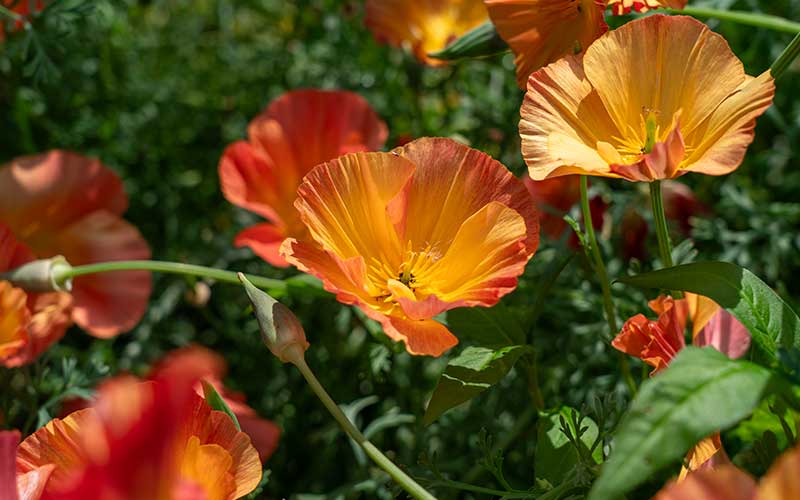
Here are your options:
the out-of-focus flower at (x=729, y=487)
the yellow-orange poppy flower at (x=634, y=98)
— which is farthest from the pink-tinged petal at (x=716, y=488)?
the yellow-orange poppy flower at (x=634, y=98)

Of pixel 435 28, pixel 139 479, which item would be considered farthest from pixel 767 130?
pixel 139 479

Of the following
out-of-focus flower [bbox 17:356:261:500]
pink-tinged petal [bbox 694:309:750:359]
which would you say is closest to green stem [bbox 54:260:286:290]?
out-of-focus flower [bbox 17:356:261:500]

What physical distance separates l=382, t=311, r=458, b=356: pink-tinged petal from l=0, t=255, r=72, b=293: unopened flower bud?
38 cm

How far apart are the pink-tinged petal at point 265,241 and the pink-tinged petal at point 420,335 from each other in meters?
0.28

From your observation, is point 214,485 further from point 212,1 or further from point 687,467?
point 212,1

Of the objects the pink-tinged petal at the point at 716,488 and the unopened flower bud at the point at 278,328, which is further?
the unopened flower bud at the point at 278,328

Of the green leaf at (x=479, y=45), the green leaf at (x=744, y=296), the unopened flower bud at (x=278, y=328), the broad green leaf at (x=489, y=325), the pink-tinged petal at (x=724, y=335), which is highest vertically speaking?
the green leaf at (x=479, y=45)

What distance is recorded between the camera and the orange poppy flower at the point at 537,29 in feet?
2.76

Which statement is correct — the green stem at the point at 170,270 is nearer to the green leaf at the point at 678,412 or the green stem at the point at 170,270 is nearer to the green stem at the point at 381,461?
the green stem at the point at 381,461

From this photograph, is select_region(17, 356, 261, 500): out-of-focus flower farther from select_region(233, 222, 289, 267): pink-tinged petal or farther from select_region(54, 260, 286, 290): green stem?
select_region(233, 222, 289, 267): pink-tinged petal

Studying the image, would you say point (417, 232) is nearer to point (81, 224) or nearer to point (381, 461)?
point (381, 461)

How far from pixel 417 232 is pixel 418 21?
520 millimetres

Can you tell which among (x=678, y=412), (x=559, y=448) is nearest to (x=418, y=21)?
(x=559, y=448)

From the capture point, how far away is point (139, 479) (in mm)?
482
